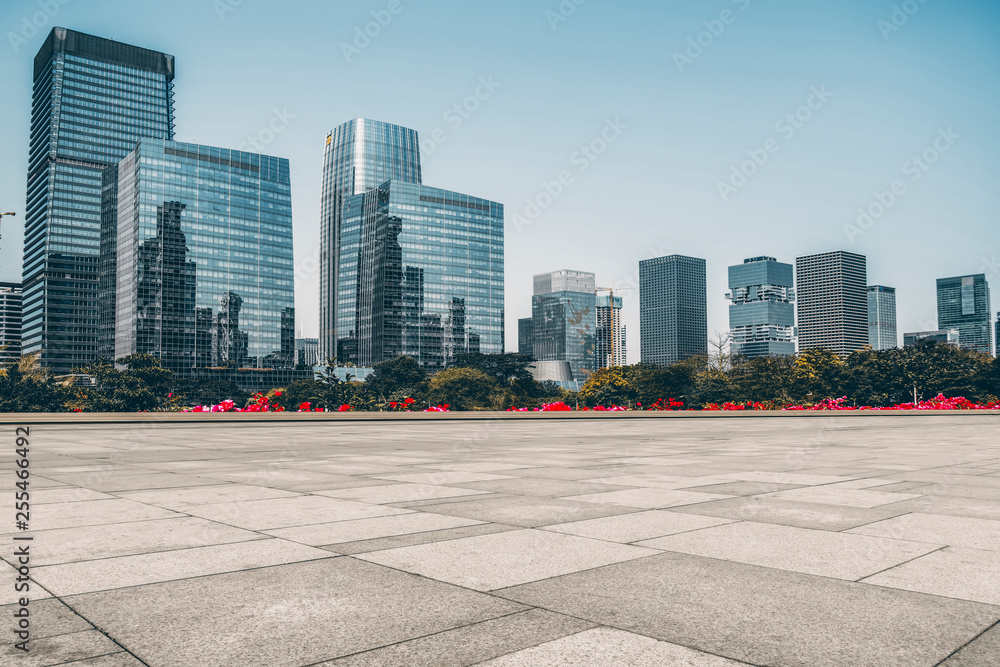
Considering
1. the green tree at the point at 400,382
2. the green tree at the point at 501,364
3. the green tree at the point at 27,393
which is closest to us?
the green tree at the point at 27,393

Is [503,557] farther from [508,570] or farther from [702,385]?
[702,385]

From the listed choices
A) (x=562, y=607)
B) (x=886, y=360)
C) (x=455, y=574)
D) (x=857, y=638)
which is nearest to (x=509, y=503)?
(x=455, y=574)

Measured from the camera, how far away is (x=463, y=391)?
102m

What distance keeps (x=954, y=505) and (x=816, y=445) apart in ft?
41.5

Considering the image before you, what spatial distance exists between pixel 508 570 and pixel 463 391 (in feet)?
316

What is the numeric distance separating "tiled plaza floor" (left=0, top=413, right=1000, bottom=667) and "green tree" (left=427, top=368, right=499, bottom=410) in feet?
283

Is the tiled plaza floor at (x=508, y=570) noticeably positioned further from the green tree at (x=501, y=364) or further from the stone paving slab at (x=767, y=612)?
the green tree at (x=501, y=364)

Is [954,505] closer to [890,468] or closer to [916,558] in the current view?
[916,558]

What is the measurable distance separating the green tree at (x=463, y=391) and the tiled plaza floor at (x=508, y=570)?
86387 mm

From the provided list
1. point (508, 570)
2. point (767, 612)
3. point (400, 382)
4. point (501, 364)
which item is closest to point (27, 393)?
point (400, 382)

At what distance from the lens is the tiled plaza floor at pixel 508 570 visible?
4.20 metres

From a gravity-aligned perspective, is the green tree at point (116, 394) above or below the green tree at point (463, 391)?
above

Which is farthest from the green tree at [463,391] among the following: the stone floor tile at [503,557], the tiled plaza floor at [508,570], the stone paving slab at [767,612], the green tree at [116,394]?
the stone paving slab at [767,612]

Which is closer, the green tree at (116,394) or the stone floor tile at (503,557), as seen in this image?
the stone floor tile at (503,557)
